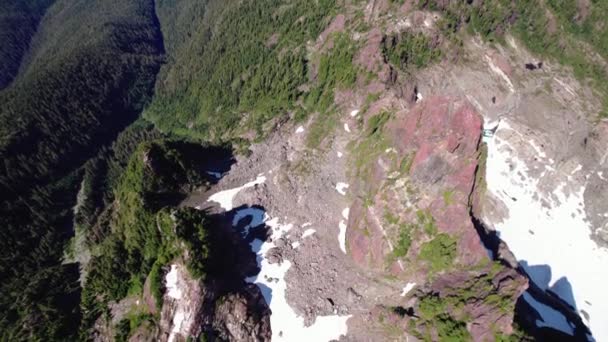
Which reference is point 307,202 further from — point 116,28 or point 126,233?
point 116,28

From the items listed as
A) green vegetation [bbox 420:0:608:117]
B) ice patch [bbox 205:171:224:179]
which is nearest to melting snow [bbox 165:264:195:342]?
ice patch [bbox 205:171:224:179]

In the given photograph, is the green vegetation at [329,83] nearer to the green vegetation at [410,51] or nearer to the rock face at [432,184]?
the green vegetation at [410,51]

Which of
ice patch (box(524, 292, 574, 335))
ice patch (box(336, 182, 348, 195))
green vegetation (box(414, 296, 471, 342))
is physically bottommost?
ice patch (box(336, 182, 348, 195))

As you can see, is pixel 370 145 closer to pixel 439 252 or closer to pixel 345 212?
pixel 345 212

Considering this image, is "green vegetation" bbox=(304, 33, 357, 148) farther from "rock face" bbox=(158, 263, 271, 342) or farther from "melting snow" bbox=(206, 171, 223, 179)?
"rock face" bbox=(158, 263, 271, 342)

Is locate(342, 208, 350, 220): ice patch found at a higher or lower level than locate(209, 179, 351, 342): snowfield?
higher

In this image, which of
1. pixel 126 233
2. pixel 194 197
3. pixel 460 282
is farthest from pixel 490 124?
pixel 126 233
